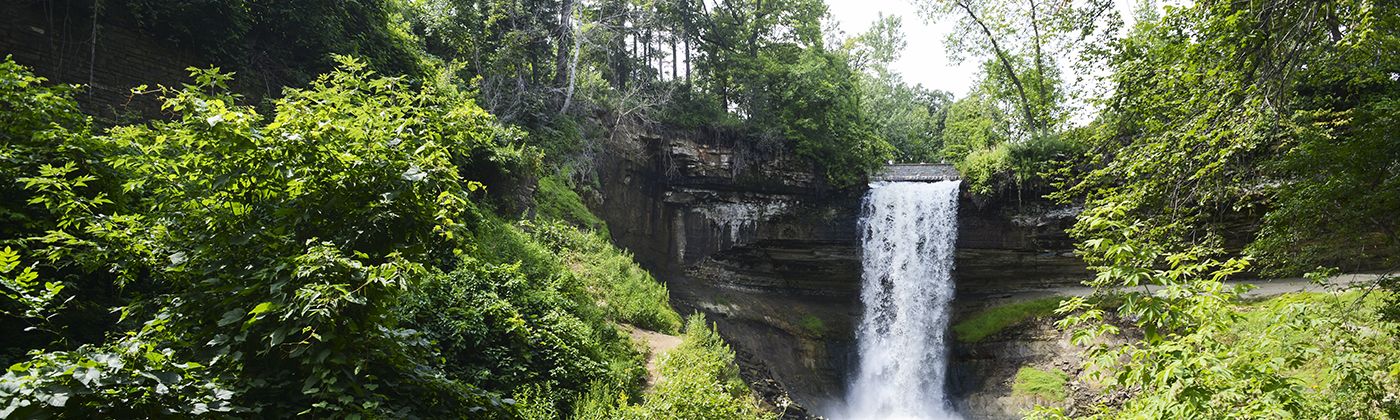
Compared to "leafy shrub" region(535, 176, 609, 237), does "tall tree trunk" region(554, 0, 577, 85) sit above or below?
above

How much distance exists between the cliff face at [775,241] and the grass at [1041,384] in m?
3.66

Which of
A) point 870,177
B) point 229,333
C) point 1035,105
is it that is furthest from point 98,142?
point 1035,105

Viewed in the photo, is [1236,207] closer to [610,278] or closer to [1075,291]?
[610,278]

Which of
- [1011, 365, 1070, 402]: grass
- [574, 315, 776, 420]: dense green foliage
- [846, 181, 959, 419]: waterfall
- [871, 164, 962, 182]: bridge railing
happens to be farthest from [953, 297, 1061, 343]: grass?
[574, 315, 776, 420]: dense green foliage

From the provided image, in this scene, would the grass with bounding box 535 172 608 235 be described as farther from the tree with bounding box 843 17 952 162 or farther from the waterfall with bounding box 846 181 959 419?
the tree with bounding box 843 17 952 162

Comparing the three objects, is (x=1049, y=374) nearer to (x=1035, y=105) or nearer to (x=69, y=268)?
(x=1035, y=105)

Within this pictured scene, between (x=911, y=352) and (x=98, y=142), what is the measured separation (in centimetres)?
2026

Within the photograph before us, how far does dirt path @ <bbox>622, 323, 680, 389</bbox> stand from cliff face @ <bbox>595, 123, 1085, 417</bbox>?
21.6 feet

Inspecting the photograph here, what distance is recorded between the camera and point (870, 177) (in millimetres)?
23281

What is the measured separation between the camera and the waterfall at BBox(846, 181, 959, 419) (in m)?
20.6

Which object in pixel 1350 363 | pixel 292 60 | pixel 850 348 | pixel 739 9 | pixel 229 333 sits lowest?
pixel 850 348

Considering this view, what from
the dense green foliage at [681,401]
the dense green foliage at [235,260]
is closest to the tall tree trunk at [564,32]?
the dense green foliage at [681,401]

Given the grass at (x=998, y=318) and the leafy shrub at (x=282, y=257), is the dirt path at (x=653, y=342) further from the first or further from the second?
the grass at (x=998, y=318)

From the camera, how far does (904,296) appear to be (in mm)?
21688
